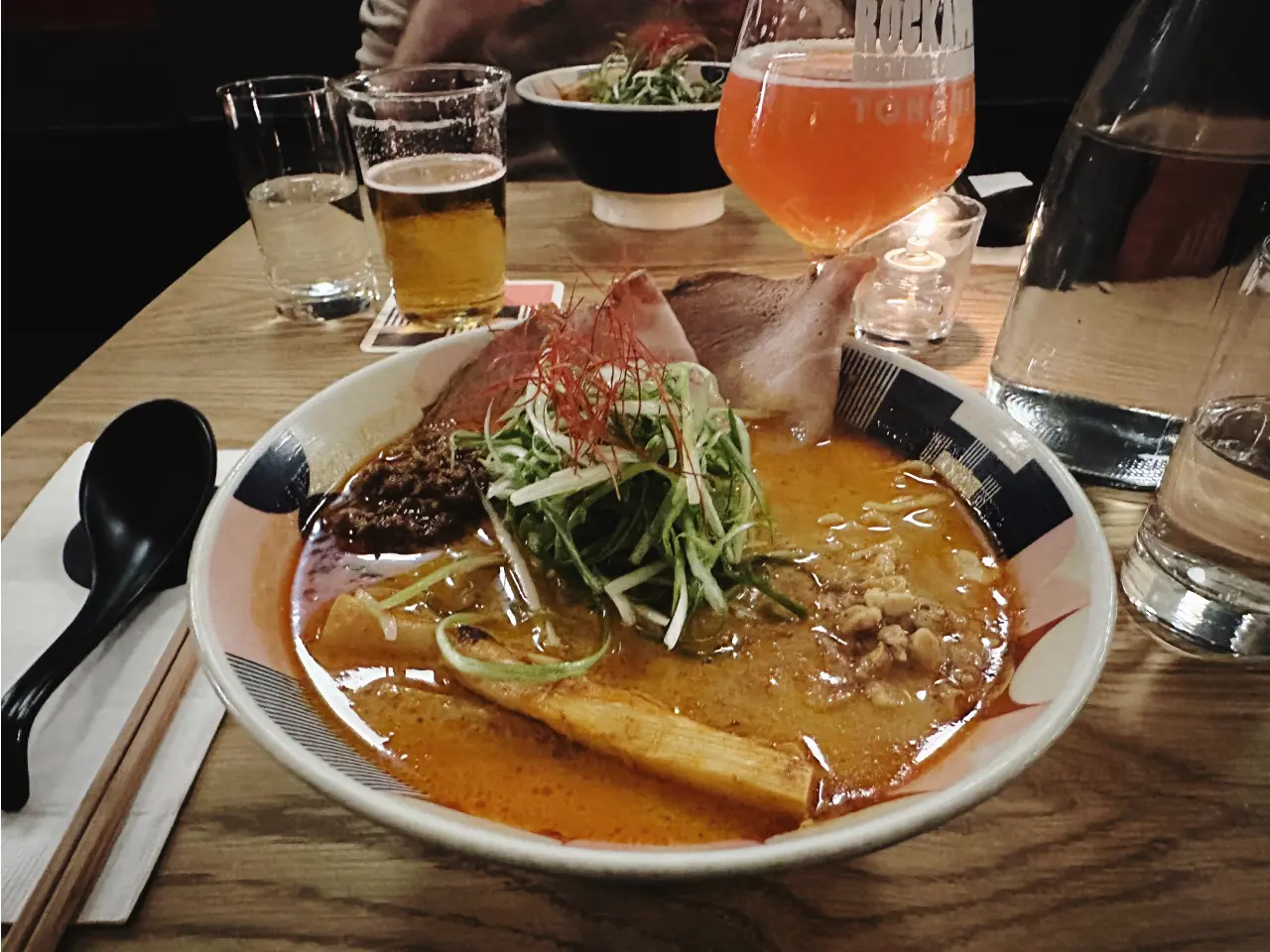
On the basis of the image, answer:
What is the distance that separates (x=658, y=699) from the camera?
0.78 m

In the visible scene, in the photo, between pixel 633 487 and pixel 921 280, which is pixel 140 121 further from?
pixel 633 487

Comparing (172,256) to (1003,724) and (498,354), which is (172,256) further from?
(1003,724)

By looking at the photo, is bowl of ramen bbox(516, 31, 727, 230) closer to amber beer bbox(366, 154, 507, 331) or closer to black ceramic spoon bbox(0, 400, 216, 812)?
amber beer bbox(366, 154, 507, 331)

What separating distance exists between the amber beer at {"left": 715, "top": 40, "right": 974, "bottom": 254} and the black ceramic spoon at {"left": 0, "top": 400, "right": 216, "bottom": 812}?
0.90m

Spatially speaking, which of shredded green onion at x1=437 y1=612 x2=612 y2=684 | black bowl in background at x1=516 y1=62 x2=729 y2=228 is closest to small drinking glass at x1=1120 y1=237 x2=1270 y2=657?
shredded green onion at x1=437 y1=612 x2=612 y2=684

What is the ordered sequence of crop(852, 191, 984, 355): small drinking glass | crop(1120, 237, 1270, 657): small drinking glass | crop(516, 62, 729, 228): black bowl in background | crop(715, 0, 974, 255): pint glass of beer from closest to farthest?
crop(1120, 237, 1270, 657): small drinking glass < crop(715, 0, 974, 255): pint glass of beer < crop(852, 191, 984, 355): small drinking glass < crop(516, 62, 729, 228): black bowl in background

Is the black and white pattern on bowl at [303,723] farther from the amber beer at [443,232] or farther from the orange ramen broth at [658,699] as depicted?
the amber beer at [443,232]

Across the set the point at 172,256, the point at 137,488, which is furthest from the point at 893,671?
the point at 172,256

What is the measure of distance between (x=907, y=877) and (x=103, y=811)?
2.12ft

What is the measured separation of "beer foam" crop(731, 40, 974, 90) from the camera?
1.17m

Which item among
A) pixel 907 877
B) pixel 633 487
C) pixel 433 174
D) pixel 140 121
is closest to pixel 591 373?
pixel 633 487

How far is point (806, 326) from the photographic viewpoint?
1.14m

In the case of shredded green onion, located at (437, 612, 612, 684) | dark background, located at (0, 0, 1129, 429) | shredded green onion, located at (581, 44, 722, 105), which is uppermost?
shredded green onion, located at (581, 44, 722, 105)

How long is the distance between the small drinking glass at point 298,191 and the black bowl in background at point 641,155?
1.54 ft
